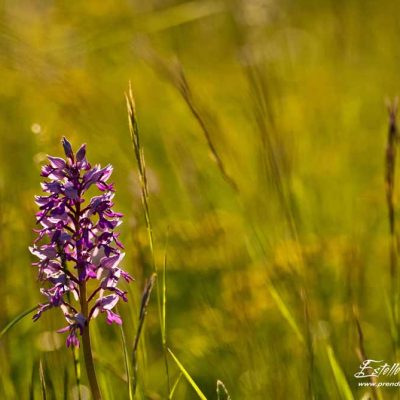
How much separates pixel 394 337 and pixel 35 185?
2.47m

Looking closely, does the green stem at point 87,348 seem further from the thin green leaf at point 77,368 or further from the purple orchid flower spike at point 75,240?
the thin green leaf at point 77,368

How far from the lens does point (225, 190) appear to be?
3.95 metres

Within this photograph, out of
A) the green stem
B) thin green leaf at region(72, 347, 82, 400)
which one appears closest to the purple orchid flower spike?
the green stem

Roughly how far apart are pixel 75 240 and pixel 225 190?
2.73 metres

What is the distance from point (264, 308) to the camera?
2.54 m

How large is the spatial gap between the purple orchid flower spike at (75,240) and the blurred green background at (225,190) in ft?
0.61

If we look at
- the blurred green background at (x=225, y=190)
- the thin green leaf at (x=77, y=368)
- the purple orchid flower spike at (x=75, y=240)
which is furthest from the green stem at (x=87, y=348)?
the blurred green background at (x=225, y=190)

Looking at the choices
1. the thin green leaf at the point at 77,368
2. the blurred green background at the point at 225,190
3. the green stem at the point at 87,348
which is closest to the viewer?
the green stem at the point at 87,348

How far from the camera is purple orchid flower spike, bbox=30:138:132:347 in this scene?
4.05 feet

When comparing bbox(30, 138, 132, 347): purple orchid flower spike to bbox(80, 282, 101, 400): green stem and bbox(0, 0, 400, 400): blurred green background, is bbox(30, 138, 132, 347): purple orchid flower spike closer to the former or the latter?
bbox(80, 282, 101, 400): green stem

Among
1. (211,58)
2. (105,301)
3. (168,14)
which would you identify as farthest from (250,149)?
(105,301)

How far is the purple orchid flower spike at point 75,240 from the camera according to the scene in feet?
4.05

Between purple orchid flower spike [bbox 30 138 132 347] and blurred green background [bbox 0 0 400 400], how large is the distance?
187 mm

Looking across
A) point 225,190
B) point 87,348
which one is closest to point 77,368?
point 87,348
